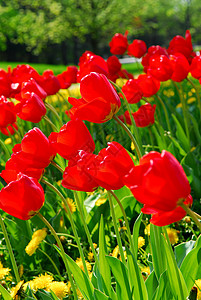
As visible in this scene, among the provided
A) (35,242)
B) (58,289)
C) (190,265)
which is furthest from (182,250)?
(35,242)

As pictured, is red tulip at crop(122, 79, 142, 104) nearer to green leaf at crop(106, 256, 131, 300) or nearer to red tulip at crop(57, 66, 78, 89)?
green leaf at crop(106, 256, 131, 300)

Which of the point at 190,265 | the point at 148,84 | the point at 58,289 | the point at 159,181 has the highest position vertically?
the point at 159,181

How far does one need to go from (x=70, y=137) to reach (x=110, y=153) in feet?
0.75

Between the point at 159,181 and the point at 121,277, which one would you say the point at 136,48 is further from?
the point at 159,181

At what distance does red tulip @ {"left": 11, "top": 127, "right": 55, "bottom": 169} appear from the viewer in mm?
1310

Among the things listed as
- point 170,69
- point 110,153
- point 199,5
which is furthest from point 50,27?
point 110,153

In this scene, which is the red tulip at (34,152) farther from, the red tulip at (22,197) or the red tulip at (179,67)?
the red tulip at (179,67)

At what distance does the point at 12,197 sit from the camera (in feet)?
4.00

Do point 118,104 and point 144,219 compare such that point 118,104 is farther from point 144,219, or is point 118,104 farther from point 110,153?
point 144,219

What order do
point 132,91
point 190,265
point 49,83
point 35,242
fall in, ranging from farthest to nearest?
point 49,83 → point 132,91 → point 35,242 → point 190,265

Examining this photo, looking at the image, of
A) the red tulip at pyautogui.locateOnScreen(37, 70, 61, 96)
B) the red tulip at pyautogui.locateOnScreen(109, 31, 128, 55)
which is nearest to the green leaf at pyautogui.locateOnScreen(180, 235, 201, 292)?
the red tulip at pyautogui.locateOnScreen(37, 70, 61, 96)

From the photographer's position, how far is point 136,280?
1.31 metres

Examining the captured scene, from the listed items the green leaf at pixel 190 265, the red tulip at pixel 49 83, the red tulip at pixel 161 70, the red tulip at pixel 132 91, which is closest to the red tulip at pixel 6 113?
the red tulip at pixel 49 83

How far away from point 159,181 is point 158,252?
0.64 metres
